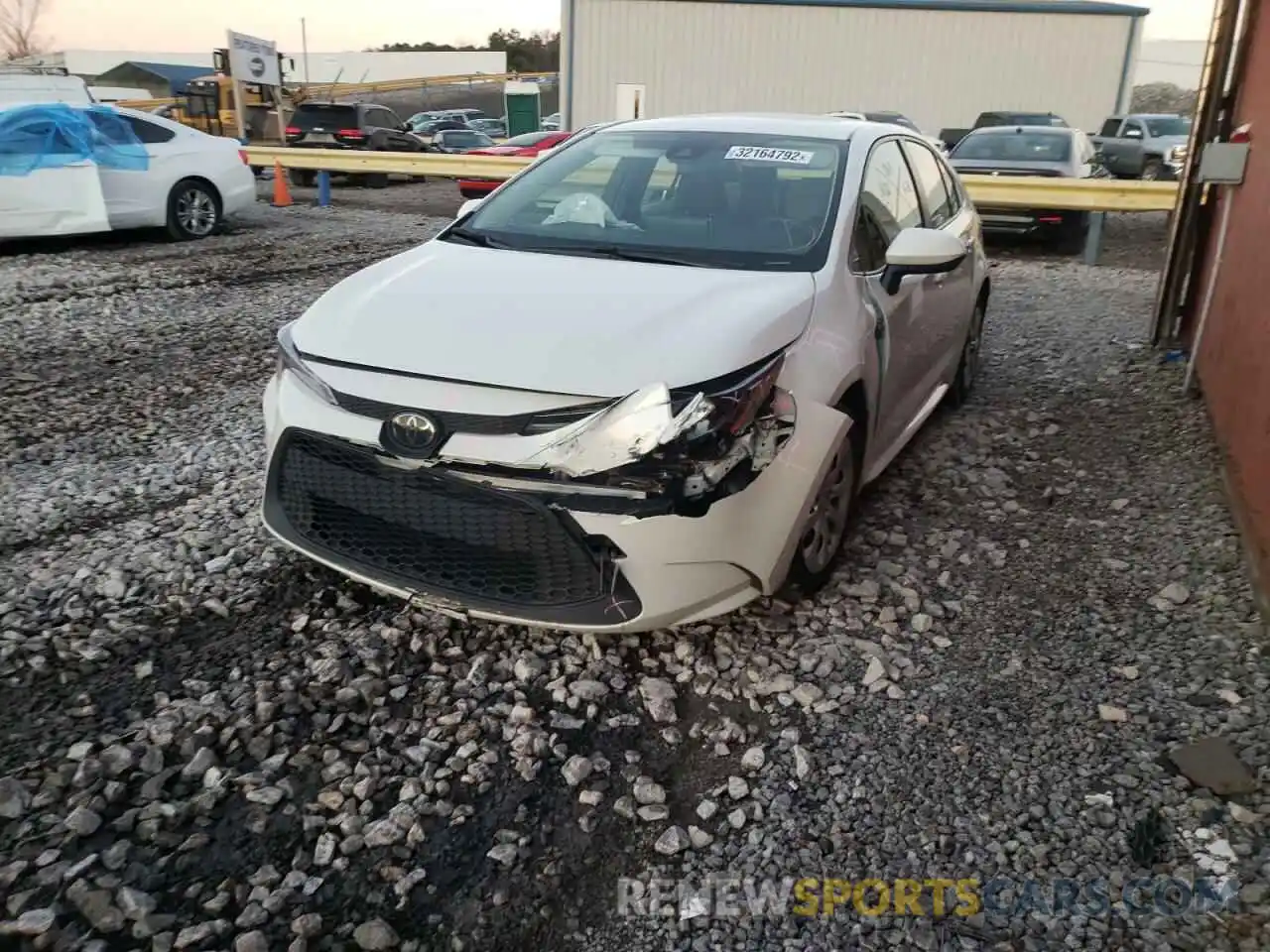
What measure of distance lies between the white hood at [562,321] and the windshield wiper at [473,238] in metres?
0.31

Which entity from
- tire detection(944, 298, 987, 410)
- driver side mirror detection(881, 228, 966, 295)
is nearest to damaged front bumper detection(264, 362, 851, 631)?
driver side mirror detection(881, 228, 966, 295)

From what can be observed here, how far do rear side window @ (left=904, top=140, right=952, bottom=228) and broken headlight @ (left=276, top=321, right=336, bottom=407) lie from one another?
2.94 meters

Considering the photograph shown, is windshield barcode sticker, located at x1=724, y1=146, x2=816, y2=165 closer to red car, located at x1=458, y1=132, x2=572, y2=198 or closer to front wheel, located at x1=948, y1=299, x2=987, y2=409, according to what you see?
front wheel, located at x1=948, y1=299, x2=987, y2=409

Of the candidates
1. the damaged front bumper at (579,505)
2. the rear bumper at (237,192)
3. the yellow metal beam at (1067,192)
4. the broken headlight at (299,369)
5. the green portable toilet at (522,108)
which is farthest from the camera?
the green portable toilet at (522,108)

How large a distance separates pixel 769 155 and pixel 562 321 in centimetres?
154

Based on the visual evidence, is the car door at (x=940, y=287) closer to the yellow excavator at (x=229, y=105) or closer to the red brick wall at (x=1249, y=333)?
the red brick wall at (x=1249, y=333)

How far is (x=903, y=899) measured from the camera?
2264mm

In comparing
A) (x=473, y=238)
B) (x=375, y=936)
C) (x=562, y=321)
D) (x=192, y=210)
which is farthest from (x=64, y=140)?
(x=375, y=936)

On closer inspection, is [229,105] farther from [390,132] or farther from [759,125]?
[759,125]

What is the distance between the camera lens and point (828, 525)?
3461mm

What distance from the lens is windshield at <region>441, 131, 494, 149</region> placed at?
23.6m

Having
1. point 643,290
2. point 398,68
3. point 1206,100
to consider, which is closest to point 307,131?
point 1206,100

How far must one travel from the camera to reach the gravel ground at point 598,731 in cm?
221

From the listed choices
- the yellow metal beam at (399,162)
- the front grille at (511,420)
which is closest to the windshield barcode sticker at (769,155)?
the front grille at (511,420)
